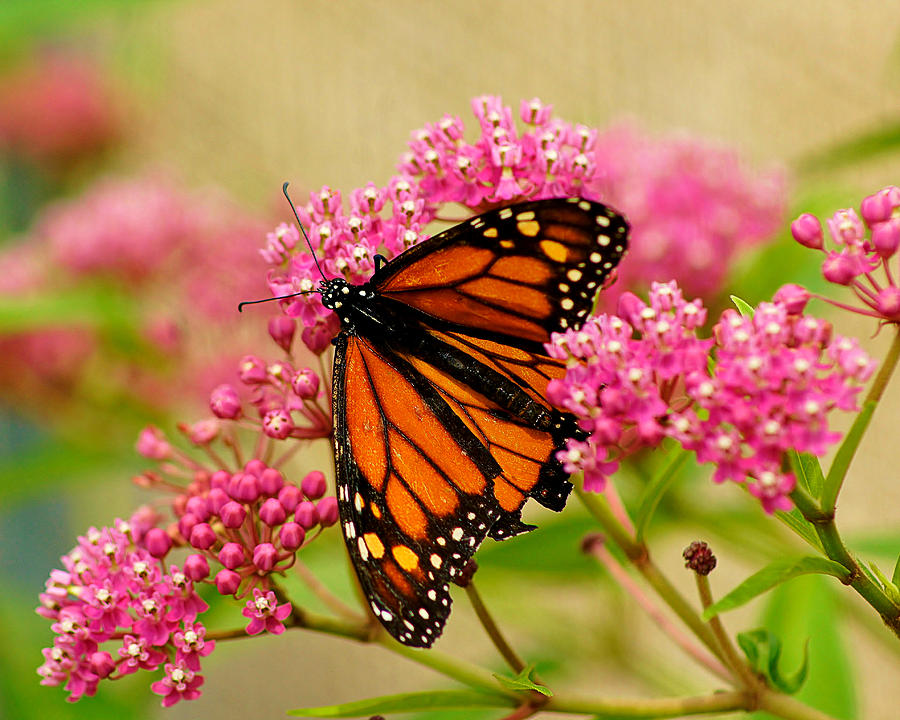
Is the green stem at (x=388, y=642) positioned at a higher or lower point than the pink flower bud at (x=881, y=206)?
lower

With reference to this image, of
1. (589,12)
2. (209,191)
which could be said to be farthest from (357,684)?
(589,12)

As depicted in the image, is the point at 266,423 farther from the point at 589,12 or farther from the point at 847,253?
the point at 589,12

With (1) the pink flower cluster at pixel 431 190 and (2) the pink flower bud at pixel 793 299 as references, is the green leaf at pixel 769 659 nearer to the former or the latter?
(2) the pink flower bud at pixel 793 299

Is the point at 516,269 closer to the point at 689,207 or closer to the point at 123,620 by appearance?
the point at 123,620

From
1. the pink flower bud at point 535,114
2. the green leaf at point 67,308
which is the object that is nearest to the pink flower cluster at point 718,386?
the pink flower bud at point 535,114

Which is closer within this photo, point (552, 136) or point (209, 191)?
point (552, 136)

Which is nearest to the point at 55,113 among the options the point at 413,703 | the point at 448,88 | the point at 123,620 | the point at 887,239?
the point at 448,88
